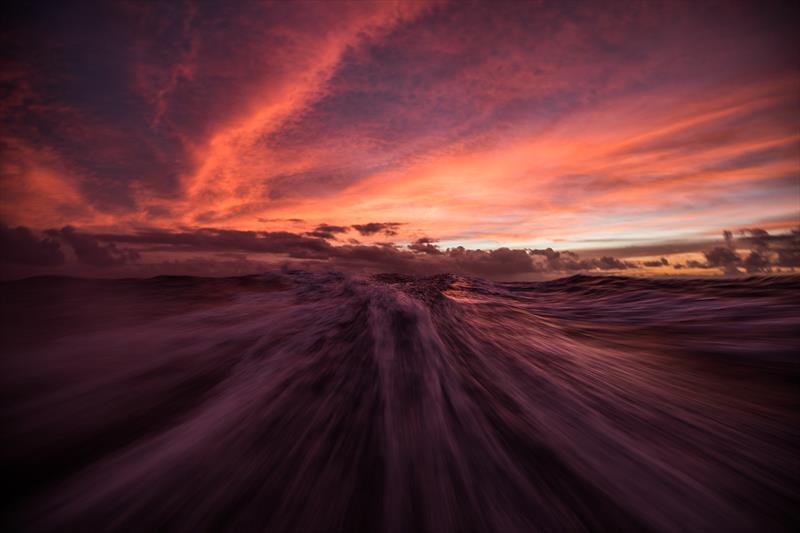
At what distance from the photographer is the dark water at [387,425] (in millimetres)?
1562

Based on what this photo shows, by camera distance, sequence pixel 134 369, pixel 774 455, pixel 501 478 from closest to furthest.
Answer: pixel 501 478, pixel 774 455, pixel 134 369

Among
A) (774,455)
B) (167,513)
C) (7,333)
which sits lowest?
(774,455)

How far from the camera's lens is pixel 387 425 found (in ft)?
7.10

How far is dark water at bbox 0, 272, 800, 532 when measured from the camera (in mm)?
1562

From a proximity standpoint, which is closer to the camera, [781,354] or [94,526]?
[94,526]

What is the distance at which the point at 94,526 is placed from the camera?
145cm

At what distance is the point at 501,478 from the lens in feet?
5.77

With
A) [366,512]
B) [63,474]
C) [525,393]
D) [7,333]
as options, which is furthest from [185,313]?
[525,393]

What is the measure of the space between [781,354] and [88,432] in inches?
301

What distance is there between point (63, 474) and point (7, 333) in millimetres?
3723

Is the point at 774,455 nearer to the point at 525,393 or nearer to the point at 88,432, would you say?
the point at 525,393

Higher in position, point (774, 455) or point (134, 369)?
point (134, 369)

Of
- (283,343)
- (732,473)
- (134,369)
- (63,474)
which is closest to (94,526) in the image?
(63,474)

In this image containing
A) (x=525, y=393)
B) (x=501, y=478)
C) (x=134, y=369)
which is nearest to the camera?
(x=501, y=478)
